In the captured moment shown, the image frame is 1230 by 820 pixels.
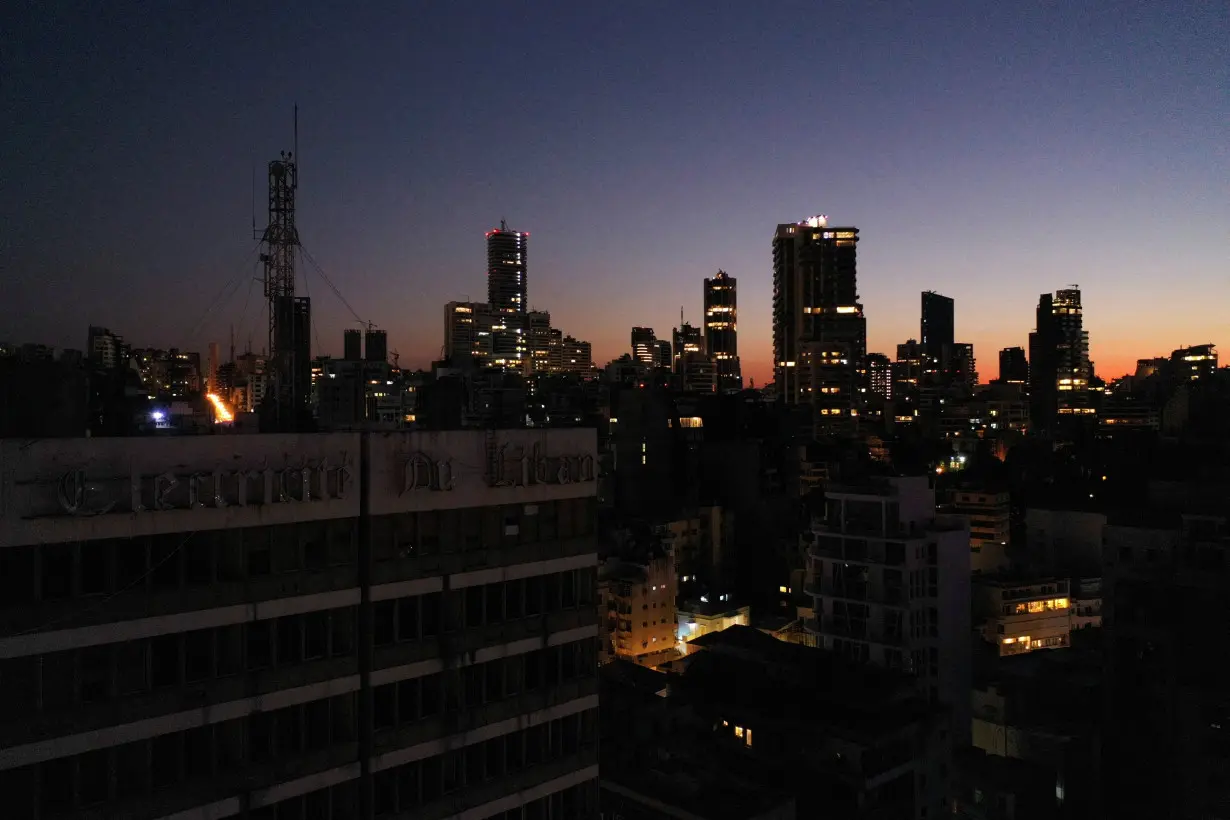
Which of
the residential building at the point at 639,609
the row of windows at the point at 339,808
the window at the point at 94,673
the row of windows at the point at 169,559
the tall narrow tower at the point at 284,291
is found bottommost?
the residential building at the point at 639,609

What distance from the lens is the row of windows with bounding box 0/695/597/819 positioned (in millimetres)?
13203

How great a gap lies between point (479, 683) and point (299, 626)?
423 cm

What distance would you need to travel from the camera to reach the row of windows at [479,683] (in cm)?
1683

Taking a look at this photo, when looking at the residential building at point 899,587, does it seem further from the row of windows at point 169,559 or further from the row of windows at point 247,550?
the row of windows at point 169,559

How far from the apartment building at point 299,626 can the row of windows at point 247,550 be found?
0.11 ft

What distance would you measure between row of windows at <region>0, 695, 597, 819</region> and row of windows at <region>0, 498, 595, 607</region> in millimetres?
2688

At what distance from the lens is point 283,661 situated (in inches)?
615

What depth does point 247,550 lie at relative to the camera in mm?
15258

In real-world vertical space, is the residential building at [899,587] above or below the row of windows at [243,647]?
below

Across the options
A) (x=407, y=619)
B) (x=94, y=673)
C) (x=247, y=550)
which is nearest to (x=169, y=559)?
(x=247, y=550)

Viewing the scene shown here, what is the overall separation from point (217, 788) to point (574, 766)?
26.4 ft

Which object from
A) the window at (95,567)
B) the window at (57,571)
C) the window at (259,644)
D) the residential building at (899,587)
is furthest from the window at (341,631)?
the residential building at (899,587)

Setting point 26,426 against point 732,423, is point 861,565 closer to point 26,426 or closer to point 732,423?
point 26,426

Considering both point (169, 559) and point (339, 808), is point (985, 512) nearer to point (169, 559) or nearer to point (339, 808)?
point (339, 808)
